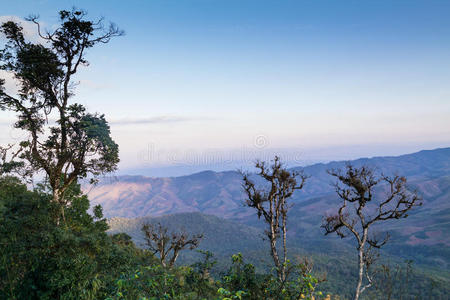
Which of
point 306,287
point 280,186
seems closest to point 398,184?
point 280,186

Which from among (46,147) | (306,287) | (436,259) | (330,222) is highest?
(46,147)

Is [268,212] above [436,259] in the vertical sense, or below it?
above

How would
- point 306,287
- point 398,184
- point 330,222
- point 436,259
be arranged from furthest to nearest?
point 436,259
point 330,222
point 398,184
point 306,287

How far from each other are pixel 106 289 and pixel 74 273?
103 centimetres

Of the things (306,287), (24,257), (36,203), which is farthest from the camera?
(36,203)

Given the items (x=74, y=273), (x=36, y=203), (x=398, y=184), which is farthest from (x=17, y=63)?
(x=398, y=184)

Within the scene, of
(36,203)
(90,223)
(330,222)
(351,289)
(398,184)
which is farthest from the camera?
(351,289)

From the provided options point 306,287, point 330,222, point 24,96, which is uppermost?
point 24,96

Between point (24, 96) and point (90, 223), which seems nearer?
point (24, 96)

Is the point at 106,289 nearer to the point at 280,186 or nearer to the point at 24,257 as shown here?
the point at 24,257

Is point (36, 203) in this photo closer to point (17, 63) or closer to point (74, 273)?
point (17, 63)

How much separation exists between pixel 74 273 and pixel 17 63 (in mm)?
20948

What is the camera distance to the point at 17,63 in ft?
69.6

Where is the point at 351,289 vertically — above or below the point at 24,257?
below
